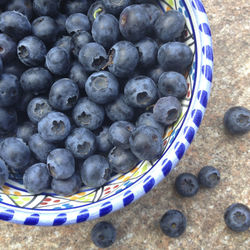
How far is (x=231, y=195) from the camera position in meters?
1.60

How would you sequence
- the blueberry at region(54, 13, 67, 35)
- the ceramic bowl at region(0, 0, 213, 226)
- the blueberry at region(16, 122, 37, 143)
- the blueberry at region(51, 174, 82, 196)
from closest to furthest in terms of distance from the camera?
the ceramic bowl at region(0, 0, 213, 226) < the blueberry at region(51, 174, 82, 196) < the blueberry at region(16, 122, 37, 143) < the blueberry at region(54, 13, 67, 35)

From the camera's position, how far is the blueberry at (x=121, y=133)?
3.60 feet

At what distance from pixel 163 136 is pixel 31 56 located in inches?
23.7

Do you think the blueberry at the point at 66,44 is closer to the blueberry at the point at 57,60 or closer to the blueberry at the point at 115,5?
the blueberry at the point at 57,60

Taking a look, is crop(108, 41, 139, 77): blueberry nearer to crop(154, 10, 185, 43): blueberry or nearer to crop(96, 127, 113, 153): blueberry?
crop(154, 10, 185, 43): blueberry

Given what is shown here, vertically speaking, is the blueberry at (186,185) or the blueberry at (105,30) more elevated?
the blueberry at (105,30)

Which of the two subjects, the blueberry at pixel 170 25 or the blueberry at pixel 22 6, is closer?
the blueberry at pixel 170 25

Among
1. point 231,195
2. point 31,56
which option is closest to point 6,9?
point 31,56

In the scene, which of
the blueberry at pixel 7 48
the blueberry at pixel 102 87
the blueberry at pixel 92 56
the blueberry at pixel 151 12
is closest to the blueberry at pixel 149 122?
the blueberry at pixel 102 87

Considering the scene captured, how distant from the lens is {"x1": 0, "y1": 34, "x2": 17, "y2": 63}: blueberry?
1.22m

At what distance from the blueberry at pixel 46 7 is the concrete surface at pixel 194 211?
959 millimetres

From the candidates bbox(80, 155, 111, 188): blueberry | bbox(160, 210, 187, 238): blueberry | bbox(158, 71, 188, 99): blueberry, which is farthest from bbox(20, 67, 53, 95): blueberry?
bbox(160, 210, 187, 238): blueberry

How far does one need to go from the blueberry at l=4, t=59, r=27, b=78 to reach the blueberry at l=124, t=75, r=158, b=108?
1.54 feet

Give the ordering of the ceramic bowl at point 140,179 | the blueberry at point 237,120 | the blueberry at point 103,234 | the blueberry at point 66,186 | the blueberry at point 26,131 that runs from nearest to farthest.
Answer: the ceramic bowl at point 140,179 → the blueberry at point 66,186 → the blueberry at point 26,131 → the blueberry at point 103,234 → the blueberry at point 237,120
